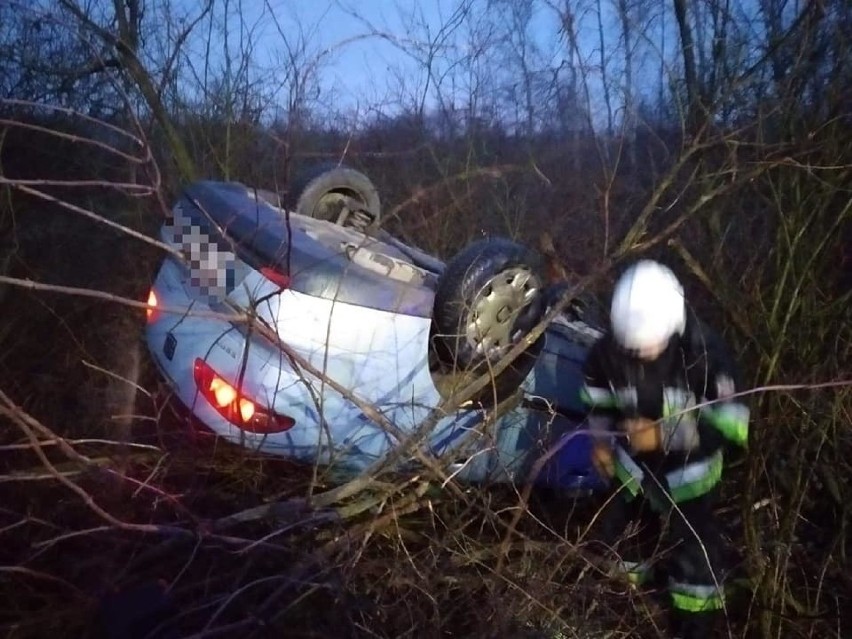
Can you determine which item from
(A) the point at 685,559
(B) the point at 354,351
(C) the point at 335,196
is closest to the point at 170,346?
(B) the point at 354,351

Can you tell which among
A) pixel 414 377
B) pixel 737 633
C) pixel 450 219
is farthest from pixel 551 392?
pixel 450 219

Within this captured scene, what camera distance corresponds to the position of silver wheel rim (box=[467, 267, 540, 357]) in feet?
11.4

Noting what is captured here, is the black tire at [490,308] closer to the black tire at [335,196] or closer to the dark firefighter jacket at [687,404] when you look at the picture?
the dark firefighter jacket at [687,404]

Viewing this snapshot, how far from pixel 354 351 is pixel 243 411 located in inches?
18.5

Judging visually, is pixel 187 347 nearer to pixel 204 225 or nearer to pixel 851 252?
pixel 204 225

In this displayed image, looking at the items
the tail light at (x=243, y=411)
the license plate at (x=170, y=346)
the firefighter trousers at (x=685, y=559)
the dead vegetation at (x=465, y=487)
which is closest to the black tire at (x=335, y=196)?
the dead vegetation at (x=465, y=487)

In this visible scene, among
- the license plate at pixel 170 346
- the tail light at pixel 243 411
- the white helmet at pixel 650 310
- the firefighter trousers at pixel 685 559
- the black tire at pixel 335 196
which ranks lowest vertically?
the firefighter trousers at pixel 685 559

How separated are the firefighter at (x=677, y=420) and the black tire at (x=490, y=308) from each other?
50cm

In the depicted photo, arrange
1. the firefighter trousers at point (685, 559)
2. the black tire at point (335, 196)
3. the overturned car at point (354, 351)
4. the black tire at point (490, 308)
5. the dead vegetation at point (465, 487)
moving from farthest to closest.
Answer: the black tire at point (335, 196) → the black tire at point (490, 308) → the overturned car at point (354, 351) → the firefighter trousers at point (685, 559) → the dead vegetation at point (465, 487)

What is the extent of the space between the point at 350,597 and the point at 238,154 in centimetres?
494

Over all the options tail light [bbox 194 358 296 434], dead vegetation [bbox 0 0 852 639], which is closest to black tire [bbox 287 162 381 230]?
dead vegetation [bbox 0 0 852 639]

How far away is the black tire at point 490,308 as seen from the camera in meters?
3.41

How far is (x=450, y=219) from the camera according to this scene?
655cm

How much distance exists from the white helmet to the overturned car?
0.40m
